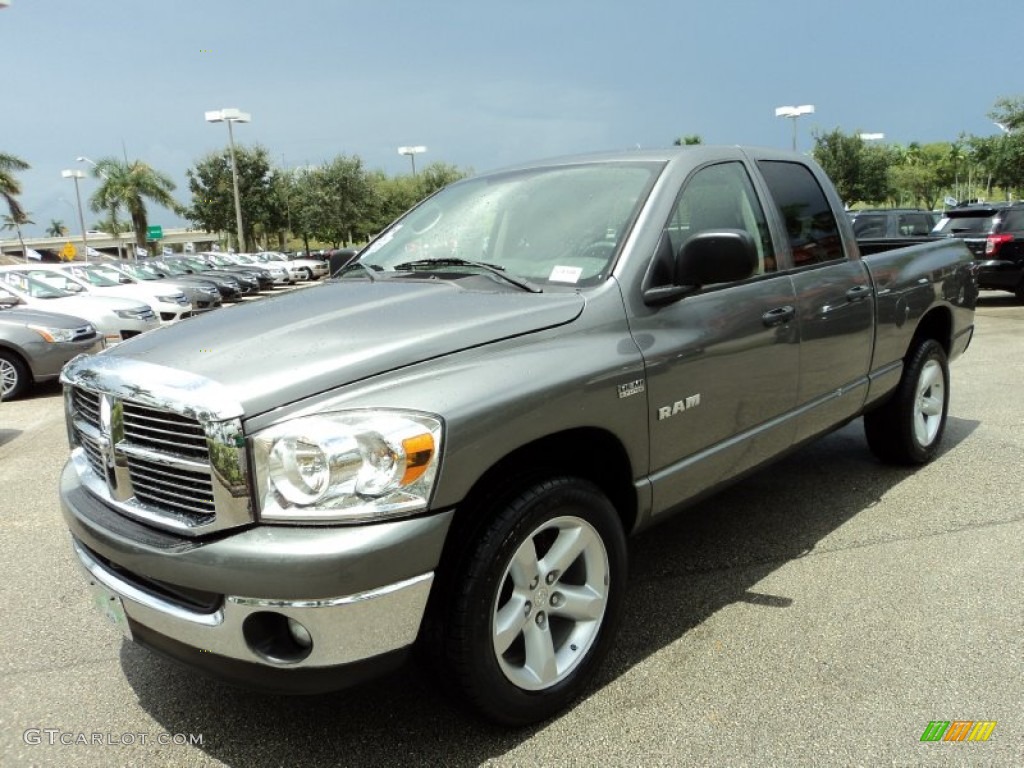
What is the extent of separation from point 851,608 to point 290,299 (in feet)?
8.43

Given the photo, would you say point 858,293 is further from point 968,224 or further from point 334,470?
point 968,224

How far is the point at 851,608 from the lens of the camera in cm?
331

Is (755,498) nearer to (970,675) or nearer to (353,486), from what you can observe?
(970,675)

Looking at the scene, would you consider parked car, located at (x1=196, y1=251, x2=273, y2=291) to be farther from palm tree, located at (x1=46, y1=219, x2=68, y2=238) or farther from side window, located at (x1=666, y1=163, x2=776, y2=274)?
palm tree, located at (x1=46, y1=219, x2=68, y2=238)

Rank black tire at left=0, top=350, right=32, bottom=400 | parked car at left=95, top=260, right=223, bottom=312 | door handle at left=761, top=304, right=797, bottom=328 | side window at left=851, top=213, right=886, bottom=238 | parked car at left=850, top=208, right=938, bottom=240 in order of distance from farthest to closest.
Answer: parked car at left=95, top=260, right=223, bottom=312 < parked car at left=850, top=208, right=938, bottom=240 < side window at left=851, top=213, right=886, bottom=238 < black tire at left=0, top=350, right=32, bottom=400 < door handle at left=761, top=304, right=797, bottom=328

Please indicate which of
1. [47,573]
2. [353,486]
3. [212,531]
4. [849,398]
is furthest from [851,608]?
[47,573]

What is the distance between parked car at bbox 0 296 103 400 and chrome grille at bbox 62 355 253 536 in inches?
317

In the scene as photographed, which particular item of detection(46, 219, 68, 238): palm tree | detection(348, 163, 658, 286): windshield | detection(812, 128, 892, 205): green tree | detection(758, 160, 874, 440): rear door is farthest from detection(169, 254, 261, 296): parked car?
detection(46, 219, 68, 238): palm tree

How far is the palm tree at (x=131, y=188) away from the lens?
5331 cm

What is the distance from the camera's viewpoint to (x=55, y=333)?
968cm

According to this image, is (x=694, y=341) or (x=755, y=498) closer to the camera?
(x=694, y=341)

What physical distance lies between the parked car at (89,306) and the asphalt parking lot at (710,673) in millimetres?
8257

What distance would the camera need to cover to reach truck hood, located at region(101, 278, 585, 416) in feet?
7.25

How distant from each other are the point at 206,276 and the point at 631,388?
81.1 ft
